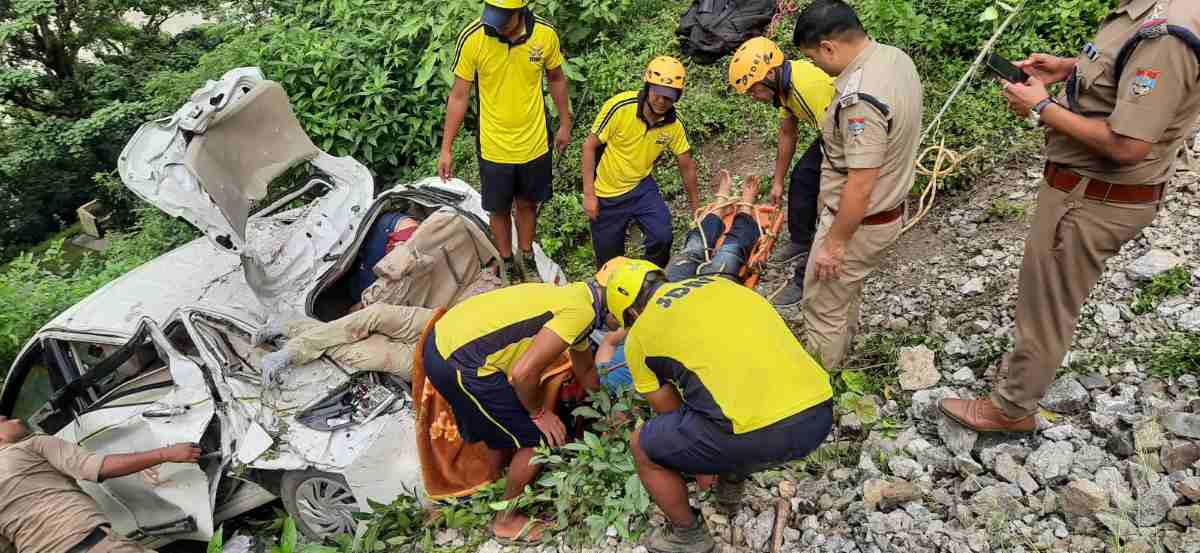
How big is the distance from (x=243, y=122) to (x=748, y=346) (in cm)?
394

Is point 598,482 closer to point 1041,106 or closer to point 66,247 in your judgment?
point 1041,106

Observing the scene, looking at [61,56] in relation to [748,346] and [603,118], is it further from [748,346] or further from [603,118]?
[748,346]

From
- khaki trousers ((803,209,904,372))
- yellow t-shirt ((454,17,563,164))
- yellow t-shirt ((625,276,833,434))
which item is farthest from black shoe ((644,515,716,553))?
yellow t-shirt ((454,17,563,164))

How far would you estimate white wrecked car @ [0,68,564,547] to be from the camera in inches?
160

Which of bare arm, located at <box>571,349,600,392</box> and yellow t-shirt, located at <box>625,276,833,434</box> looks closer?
yellow t-shirt, located at <box>625,276,833,434</box>

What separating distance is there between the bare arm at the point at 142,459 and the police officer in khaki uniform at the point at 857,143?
10.6 ft

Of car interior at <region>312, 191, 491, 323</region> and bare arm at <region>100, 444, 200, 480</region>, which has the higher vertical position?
car interior at <region>312, 191, 491, 323</region>

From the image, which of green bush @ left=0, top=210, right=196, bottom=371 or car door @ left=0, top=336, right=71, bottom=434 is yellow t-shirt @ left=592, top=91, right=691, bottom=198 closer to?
car door @ left=0, top=336, right=71, bottom=434

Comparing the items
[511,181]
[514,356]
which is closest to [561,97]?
[511,181]

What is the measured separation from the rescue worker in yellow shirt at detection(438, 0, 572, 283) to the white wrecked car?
0.30 metres

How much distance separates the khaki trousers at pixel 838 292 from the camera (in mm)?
3453

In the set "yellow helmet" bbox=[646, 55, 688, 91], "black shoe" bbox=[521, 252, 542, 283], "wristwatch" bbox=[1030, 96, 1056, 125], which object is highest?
"wristwatch" bbox=[1030, 96, 1056, 125]

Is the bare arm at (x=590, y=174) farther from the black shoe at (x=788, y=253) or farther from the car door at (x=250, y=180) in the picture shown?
the car door at (x=250, y=180)

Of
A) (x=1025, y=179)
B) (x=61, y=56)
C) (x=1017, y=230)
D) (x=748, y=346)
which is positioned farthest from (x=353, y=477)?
(x=61, y=56)
